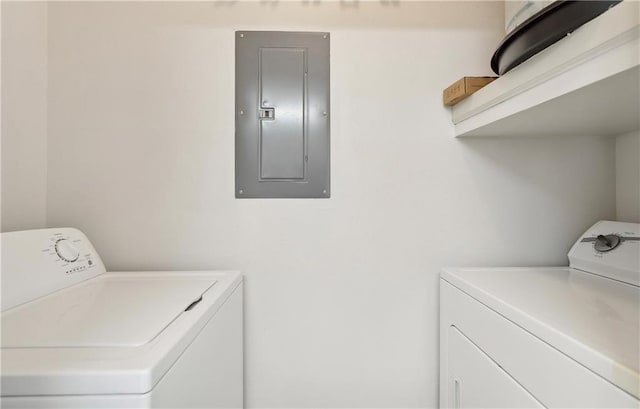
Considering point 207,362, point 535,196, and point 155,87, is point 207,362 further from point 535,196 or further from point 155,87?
point 535,196

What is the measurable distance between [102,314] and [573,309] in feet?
3.65

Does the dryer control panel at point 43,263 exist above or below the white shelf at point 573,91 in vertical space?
below

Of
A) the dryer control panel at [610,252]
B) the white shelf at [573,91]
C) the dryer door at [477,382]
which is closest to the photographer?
the white shelf at [573,91]

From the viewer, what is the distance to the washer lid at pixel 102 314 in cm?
54

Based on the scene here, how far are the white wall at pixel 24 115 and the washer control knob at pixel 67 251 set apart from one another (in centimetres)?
23

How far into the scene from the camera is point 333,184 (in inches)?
45.4

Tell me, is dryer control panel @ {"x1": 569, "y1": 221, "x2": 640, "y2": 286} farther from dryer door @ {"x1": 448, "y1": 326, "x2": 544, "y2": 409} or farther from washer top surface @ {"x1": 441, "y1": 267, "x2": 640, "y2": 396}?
dryer door @ {"x1": 448, "y1": 326, "x2": 544, "y2": 409}

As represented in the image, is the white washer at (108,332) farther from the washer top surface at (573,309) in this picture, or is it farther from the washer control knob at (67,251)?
the washer top surface at (573,309)


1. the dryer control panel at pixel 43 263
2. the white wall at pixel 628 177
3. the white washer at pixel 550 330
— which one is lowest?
the white washer at pixel 550 330

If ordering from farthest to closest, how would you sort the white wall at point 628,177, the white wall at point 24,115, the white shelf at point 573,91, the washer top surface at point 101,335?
the white wall at point 628,177 → the white wall at point 24,115 → the white shelf at point 573,91 → the washer top surface at point 101,335

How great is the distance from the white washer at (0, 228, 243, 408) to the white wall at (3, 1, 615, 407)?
0.18 m

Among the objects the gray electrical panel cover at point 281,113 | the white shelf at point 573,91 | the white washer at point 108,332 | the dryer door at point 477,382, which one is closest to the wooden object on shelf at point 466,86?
the white shelf at point 573,91

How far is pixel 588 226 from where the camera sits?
46.2 inches

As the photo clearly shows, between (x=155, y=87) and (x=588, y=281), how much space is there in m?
1.69
